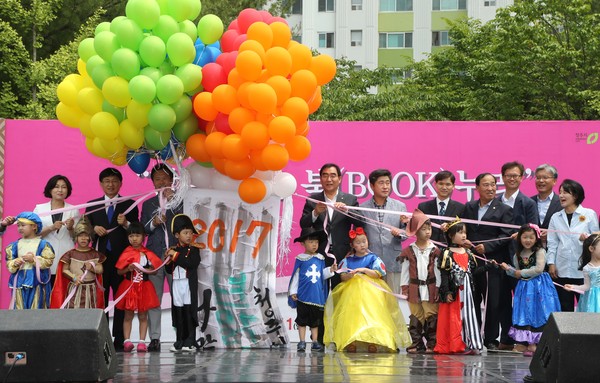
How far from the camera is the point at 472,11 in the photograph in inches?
1499

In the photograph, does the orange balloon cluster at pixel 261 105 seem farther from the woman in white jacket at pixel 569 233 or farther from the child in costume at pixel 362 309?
the woman in white jacket at pixel 569 233

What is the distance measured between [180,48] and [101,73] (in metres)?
0.67

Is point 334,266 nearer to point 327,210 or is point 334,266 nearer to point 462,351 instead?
point 327,210

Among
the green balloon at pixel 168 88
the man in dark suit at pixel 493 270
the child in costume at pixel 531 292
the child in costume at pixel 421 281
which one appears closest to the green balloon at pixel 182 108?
the green balloon at pixel 168 88

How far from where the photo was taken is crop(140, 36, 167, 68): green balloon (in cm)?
736

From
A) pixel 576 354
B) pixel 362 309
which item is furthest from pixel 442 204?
pixel 576 354

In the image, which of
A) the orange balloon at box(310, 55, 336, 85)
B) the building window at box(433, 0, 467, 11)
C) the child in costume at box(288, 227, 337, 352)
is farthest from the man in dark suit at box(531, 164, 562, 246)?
the building window at box(433, 0, 467, 11)

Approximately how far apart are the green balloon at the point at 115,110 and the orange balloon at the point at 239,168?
0.95m

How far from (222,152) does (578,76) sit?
17.1 m

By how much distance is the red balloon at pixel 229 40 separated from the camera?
766cm

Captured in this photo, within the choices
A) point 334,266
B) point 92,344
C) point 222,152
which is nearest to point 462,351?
point 334,266

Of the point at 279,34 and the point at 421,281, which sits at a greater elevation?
the point at 279,34

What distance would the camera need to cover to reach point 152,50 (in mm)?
7363

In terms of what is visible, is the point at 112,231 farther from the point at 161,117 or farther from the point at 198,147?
the point at 161,117
